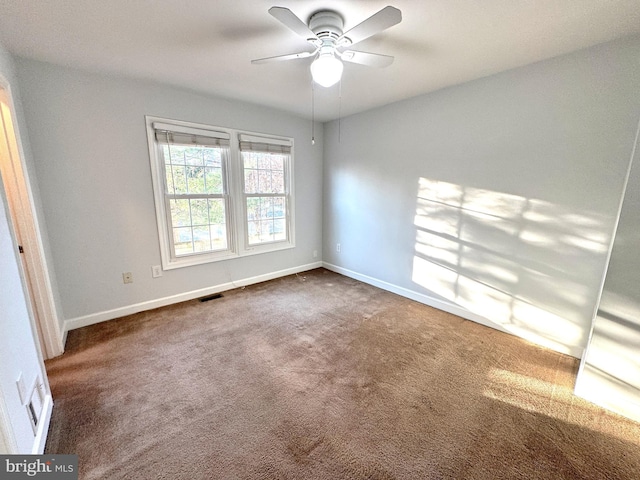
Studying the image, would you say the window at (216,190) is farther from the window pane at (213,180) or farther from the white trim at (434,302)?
the white trim at (434,302)

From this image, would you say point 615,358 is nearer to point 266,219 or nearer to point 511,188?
point 511,188

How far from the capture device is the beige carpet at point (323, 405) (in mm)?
1310

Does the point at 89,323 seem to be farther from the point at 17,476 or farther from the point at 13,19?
the point at 13,19

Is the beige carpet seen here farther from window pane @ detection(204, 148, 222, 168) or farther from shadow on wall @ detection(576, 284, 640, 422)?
window pane @ detection(204, 148, 222, 168)

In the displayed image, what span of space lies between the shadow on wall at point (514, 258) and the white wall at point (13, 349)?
3284 mm

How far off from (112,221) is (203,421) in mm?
2157

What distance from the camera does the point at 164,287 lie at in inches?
118

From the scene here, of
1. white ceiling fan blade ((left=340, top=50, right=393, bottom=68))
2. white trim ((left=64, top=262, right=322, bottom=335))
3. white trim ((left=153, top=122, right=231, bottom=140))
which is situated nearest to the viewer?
white ceiling fan blade ((left=340, top=50, right=393, bottom=68))

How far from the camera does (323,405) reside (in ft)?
5.45

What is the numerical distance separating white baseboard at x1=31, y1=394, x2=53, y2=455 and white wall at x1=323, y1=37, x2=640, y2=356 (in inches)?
128

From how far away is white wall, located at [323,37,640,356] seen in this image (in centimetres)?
193

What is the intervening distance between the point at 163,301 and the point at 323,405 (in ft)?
7.54

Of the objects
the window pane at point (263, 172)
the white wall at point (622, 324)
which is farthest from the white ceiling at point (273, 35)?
the window pane at point (263, 172)

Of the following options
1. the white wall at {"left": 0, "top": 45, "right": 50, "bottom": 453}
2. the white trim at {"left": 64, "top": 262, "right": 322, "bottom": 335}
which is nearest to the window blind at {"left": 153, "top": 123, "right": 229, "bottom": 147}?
the white wall at {"left": 0, "top": 45, "right": 50, "bottom": 453}
